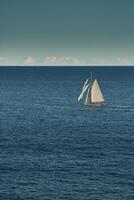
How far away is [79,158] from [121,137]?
27.9 m

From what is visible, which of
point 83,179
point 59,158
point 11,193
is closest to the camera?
point 11,193

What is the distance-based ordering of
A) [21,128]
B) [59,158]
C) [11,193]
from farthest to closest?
1. [21,128]
2. [59,158]
3. [11,193]

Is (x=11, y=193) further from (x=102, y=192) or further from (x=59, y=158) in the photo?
(x=59, y=158)

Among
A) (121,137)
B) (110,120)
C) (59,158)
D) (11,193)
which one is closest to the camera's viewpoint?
(11,193)

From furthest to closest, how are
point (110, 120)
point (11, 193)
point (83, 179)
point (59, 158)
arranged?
1. point (110, 120)
2. point (59, 158)
3. point (83, 179)
4. point (11, 193)

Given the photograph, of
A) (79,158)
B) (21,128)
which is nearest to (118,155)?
(79,158)

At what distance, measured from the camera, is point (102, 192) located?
107562 mm

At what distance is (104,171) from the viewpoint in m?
120

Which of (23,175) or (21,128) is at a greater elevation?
(21,128)

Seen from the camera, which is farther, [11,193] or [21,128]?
[21,128]

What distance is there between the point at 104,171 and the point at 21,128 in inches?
2271

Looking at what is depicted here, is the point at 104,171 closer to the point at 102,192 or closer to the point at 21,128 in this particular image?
the point at 102,192

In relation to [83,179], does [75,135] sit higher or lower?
higher

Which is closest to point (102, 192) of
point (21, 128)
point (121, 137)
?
point (121, 137)
